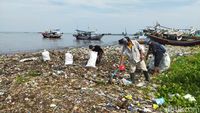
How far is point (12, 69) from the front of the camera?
14.7 metres

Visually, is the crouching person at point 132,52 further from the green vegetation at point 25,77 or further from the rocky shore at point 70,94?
the green vegetation at point 25,77


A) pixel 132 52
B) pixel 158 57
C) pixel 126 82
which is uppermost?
pixel 132 52

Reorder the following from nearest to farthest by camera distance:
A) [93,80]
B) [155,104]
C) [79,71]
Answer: [155,104] → [93,80] → [79,71]

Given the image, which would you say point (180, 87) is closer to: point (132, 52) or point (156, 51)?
point (132, 52)

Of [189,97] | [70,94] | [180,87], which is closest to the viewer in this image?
[70,94]

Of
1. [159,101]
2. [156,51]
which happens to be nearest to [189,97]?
[159,101]

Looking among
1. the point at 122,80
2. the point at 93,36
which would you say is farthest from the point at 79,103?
the point at 93,36

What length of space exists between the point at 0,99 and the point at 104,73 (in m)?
4.98

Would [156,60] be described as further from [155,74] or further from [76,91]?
[76,91]

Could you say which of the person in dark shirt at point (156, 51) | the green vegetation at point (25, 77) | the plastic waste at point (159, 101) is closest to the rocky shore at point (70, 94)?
the green vegetation at point (25, 77)

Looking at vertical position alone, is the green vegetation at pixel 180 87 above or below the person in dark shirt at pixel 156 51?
below

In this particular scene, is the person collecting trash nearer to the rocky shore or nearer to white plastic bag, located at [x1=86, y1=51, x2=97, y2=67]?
the rocky shore

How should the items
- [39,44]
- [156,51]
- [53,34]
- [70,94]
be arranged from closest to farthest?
[70,94] → [156,51] → [39,44] → [53,34]

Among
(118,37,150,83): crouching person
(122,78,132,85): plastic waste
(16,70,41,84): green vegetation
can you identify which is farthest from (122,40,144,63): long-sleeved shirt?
(16,70,41,84): green vegetation
